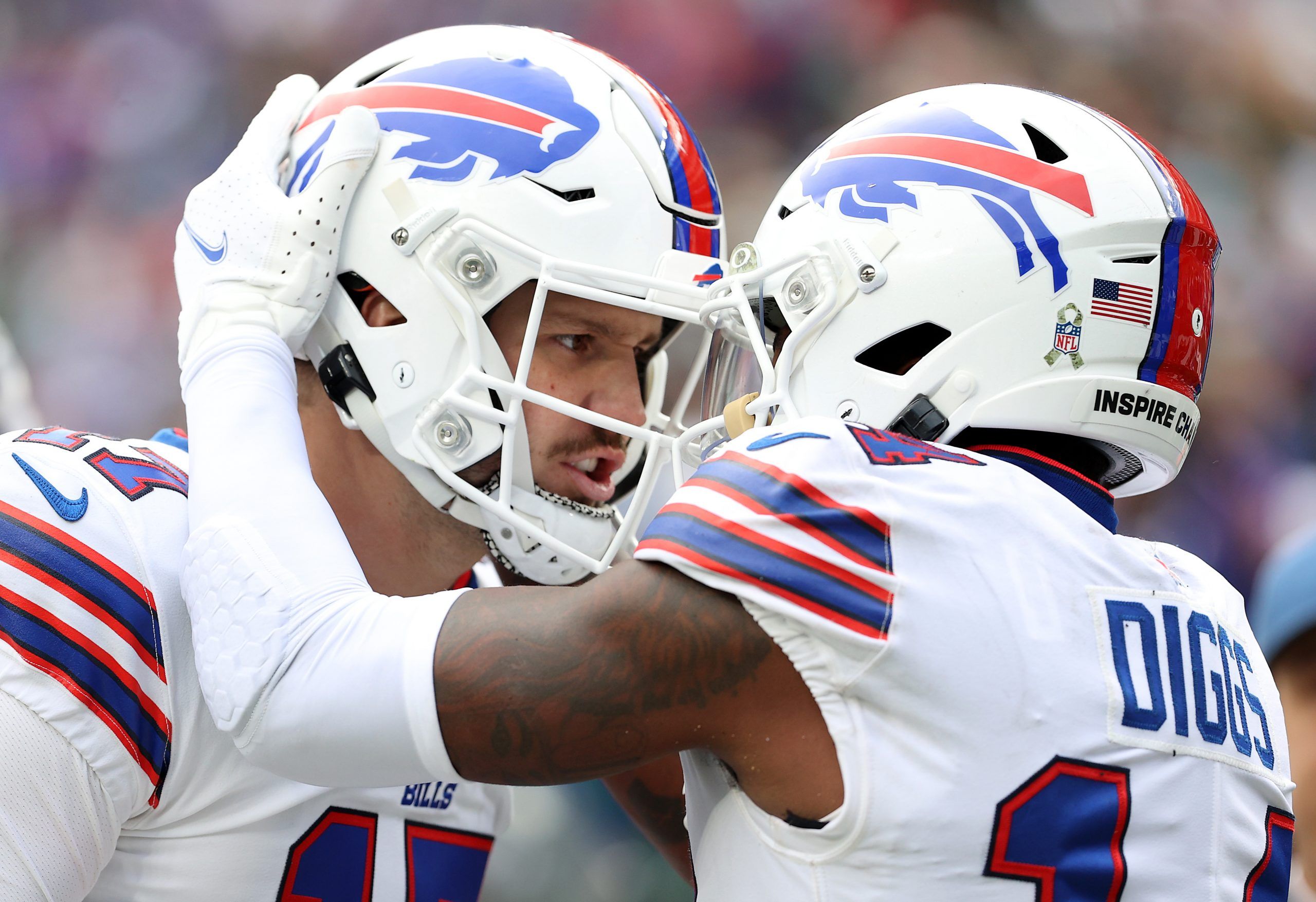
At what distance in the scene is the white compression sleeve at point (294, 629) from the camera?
1448 mm

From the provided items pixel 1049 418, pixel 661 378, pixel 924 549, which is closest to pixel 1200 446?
pixel 661 378

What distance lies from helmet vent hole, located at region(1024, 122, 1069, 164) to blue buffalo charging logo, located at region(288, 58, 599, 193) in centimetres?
80

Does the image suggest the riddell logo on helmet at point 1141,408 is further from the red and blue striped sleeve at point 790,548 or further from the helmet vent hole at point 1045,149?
the red and blue striped sleeve at point 790,548

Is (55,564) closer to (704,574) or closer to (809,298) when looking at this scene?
(704,574)

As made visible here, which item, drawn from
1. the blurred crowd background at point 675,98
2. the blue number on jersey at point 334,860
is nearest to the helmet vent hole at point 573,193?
the blue number on jersey at point 334,860

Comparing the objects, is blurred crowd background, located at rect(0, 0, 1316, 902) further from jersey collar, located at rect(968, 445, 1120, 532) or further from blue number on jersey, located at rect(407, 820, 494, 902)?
jersey collar, located at rect(968, 445, 1120, 532)

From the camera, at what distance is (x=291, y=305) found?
2.05m

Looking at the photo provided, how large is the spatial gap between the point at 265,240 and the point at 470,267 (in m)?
0.35

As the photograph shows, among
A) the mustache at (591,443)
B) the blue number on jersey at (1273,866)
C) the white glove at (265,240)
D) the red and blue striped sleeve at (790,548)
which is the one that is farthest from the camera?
the mustache at (591,443)

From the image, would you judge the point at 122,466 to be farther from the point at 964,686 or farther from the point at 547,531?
the point at 964,686

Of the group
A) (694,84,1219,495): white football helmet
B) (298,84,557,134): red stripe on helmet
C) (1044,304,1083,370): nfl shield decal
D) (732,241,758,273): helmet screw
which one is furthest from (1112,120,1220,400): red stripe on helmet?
(298,84,557,134): red stripe on helmet

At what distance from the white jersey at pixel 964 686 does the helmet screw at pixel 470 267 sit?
809mm

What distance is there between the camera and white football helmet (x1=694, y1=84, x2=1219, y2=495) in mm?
1725

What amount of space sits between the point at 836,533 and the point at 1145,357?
66cm
